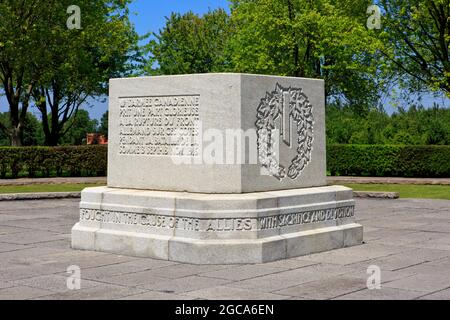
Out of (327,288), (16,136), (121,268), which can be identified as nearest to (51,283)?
(121,268)

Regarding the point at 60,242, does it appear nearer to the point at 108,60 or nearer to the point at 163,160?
the point at 163,160

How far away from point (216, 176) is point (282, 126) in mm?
1351

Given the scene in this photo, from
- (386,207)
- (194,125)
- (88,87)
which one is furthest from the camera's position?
(88,87)

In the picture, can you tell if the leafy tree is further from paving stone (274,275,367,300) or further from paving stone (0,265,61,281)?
paving stone (274,275,367,300)

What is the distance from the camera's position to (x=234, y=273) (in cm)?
752

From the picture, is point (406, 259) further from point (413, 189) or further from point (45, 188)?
point (45, 188)

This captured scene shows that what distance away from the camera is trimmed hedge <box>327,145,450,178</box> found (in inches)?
949

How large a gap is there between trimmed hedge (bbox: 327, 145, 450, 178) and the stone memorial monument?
15.3 meters

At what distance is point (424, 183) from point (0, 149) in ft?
50.5

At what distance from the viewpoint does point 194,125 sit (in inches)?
343

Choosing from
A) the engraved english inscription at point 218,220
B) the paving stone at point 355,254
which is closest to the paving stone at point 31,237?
the engraved english inscription at point 218,220
